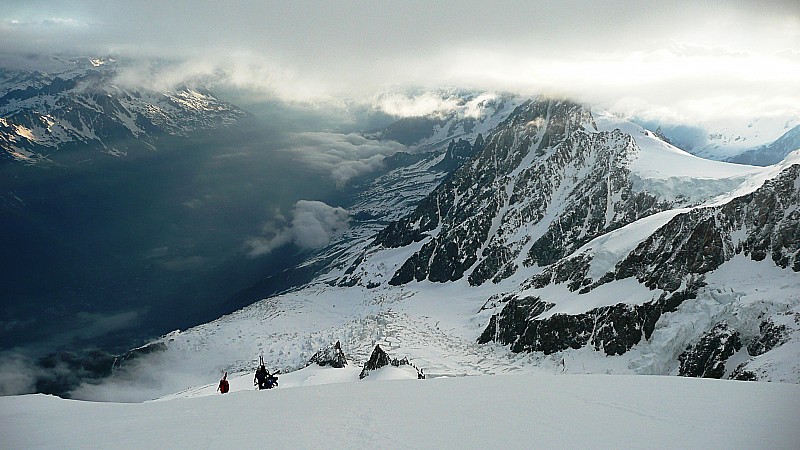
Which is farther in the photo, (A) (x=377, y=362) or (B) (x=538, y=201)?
(B) (x=538, y=201)

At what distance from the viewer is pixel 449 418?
1345 centimetres

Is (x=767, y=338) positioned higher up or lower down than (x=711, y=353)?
higher up

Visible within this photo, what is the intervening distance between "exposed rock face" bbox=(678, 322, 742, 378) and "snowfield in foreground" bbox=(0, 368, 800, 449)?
118 ft

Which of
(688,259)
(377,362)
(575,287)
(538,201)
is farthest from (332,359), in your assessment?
(538,201)

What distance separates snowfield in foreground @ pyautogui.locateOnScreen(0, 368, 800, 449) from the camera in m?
11.5

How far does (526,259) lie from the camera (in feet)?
424

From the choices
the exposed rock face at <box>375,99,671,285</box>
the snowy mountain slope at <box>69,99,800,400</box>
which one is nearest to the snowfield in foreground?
the snowy mountain slope at <box>69,99,800,400</box>

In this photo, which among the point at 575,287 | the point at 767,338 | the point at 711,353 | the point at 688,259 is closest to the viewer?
the point at 767,338

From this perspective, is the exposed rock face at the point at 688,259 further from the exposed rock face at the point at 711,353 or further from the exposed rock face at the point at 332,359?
the exposed rock face at the point at 332,359

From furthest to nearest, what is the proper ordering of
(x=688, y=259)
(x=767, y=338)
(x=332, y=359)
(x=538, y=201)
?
(x=538, y=201) < (x=332, y=359) < (x=688, y=259) < (x=767, y=338)

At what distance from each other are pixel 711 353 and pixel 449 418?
4670 cm

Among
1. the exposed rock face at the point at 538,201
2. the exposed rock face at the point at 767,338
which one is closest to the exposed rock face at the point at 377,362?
the exposed rock face at the point at 767,338

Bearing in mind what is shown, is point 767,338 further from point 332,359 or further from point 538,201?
Answer: point 538,201

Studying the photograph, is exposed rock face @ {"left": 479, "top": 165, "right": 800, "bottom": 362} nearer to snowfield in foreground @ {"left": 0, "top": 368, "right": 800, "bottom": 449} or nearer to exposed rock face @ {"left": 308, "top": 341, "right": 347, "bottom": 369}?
exposed rock face @ {"left": 308, "top": 341, "right": 347, "bottom": 369}
